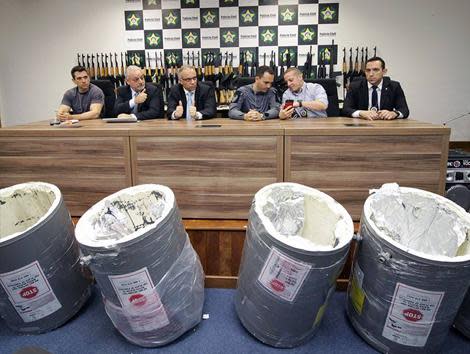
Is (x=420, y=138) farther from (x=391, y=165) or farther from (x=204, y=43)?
(x=204, y=43)

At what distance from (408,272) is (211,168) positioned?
3.29 ft

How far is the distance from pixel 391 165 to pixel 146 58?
3.34 metres

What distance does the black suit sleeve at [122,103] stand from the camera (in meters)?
3.09

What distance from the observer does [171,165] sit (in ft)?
6.01

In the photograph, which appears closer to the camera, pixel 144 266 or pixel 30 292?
pixel 144 266

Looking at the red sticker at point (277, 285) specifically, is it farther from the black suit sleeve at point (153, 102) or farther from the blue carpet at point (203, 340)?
the black suit sleeve at point (153, 102)

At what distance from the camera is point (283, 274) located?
3.92ft

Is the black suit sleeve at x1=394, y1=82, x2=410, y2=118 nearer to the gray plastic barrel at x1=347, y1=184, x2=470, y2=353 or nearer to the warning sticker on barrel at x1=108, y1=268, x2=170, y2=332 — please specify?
the gray plastic barrel at x1=347, y1=184, x2=470, y2=353

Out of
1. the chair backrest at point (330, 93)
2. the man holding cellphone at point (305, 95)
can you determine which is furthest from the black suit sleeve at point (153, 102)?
the chair backrest at point (330, 93)

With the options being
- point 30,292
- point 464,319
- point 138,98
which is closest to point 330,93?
point 138,98

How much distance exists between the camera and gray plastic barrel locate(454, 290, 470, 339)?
1.37 m

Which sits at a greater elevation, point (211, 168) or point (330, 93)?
point (330, 93)

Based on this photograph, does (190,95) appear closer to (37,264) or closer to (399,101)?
(399,101)

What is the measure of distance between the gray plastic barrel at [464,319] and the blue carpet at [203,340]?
0.03m
